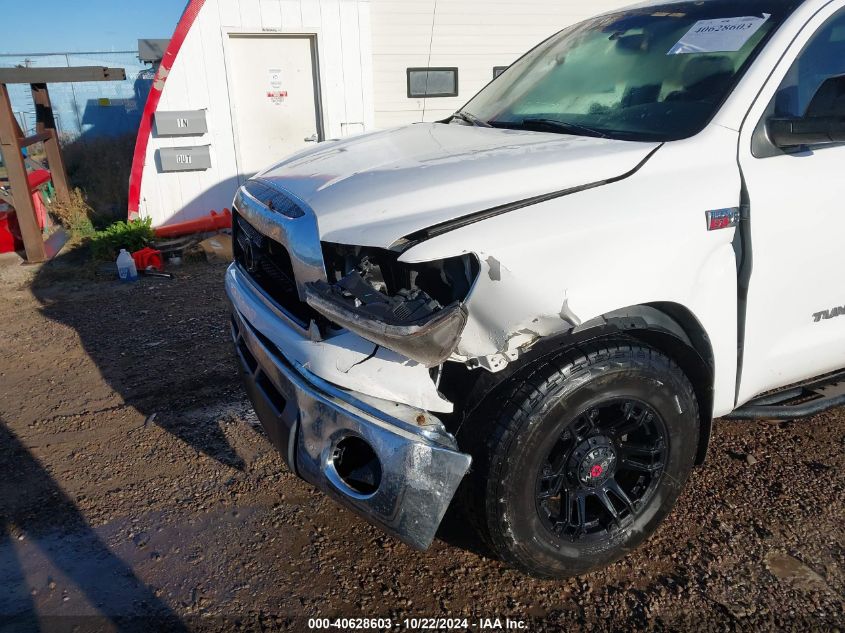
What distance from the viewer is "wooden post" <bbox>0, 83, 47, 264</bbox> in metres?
7.34

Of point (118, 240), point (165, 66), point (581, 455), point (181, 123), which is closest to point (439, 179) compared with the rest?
point (581, 455)

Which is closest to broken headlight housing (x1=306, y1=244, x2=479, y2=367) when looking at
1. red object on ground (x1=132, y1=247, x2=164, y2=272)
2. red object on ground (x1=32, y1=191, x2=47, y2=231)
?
red object on ground (x1=132, y1=247, x2=164, y2=272)

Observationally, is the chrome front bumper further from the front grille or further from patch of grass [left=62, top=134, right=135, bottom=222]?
patch of grass [left=62, top=134, right=135, bottom=222]

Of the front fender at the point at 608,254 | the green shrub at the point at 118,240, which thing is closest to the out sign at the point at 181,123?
the green shrub at the point at 118,240

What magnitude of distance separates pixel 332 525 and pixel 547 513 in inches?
40.9

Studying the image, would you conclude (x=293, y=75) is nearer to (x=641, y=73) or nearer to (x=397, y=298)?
(x=641, y=73)

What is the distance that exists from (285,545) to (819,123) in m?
2.61

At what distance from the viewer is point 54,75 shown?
8000 mm

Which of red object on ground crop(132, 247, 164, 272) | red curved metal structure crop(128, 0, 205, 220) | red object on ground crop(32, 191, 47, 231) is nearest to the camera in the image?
red object on ground crop(132, 247, 164, 272)

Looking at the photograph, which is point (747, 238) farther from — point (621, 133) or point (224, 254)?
point (224, 254)

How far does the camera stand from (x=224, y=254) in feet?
24.9

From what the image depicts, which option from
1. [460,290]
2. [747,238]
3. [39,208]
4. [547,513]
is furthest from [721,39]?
[39,208]

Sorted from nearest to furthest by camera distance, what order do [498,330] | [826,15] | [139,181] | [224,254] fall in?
[498,330] < [826,15] < [224,254] < [139,181]

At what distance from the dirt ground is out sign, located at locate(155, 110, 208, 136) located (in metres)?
5.08
